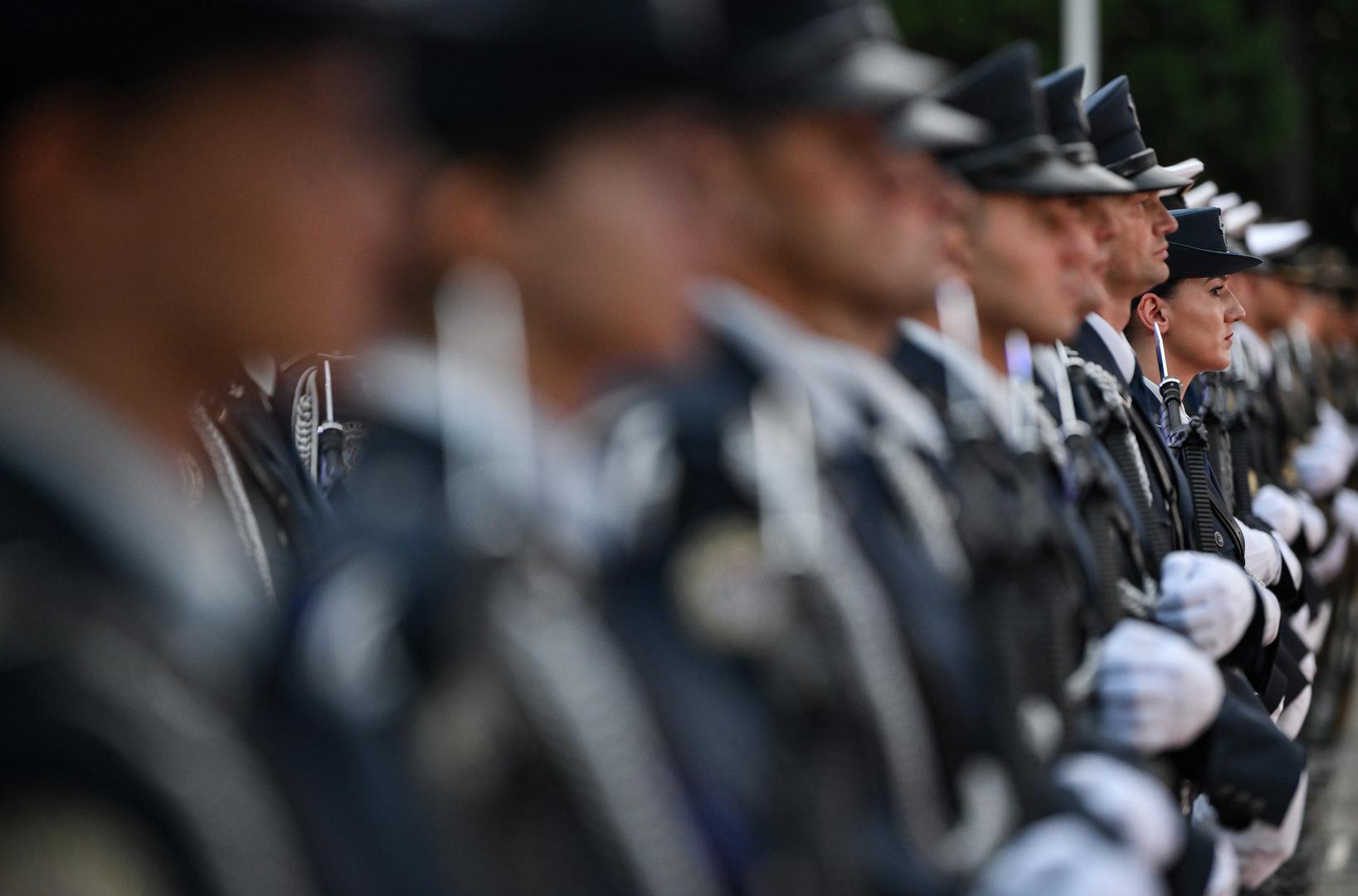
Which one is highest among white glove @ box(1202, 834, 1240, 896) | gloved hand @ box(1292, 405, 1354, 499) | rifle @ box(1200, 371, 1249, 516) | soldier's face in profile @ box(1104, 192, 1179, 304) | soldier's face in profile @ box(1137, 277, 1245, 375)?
soldier's face in profile @ box(1104, 192, 1179, 304)

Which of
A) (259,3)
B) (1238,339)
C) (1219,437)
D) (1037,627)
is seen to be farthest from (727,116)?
(1238,339)

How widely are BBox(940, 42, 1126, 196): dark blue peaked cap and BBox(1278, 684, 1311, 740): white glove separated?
1851mm

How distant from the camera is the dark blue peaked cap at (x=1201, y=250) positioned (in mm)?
4730

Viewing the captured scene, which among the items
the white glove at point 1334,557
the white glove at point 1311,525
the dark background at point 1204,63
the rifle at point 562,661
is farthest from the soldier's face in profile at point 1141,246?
the dark background at point 1204,63

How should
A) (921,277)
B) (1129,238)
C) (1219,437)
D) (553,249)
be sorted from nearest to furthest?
(553,249)
(921,277)
(1129,238)
(1219,437)

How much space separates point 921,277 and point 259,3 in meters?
1.07

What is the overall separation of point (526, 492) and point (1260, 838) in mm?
2321

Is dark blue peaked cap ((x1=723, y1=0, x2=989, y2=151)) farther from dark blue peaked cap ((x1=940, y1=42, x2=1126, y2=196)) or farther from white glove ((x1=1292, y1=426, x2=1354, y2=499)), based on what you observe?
white glove ((x1=1292, y1=426, x2=1354, y2=499))

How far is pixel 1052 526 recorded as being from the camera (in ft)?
9.26

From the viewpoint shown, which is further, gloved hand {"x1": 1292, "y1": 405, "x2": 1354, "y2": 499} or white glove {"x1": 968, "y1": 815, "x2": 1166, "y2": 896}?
gloved hand {"x1": 1292, "y1": 405, "x2": 1354, "y2": 499}

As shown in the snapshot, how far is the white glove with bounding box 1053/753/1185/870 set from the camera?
7.85 feet

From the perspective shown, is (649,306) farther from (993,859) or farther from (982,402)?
(982,402)

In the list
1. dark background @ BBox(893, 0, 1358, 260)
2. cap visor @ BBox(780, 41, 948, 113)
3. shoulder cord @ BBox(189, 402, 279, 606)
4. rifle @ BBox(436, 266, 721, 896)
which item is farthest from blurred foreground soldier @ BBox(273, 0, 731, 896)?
dark background @ BBox(893, 0, 1358, 260)

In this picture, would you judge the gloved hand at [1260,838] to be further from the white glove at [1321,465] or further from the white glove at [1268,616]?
the white glove at [1321,465]
